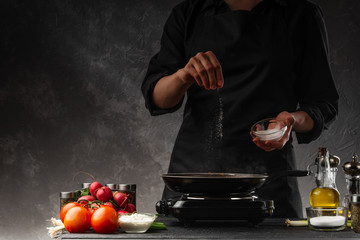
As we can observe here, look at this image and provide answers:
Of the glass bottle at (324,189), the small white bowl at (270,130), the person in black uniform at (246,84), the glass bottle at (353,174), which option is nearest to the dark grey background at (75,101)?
the person in black uniform at (246,84)

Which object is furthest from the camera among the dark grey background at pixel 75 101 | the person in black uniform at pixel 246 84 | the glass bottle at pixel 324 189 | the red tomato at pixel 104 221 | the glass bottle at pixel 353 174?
the dark grey background at pixel 75 101

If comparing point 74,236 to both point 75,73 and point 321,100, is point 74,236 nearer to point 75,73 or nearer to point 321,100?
point 321,100

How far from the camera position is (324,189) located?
1.47m

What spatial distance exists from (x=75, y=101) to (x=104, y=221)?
2.67 meters

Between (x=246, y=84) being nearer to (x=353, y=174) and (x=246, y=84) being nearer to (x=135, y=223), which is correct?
(x=353, y=174)

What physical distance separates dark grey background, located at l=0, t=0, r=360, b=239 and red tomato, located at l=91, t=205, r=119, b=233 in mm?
2538

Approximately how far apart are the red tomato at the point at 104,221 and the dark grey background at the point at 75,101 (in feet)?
8.33

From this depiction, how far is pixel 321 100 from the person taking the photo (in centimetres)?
204

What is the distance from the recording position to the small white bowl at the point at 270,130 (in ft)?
5.44

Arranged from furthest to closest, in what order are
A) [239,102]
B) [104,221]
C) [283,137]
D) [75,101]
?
[75,101] → [239,102] → [283,137] → [104,221]

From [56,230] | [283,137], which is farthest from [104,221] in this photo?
[283,137]

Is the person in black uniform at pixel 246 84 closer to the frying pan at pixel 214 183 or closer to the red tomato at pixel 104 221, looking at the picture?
the frying pan at pixel 214 183

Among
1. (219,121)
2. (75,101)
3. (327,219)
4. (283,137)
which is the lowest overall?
(327,219)

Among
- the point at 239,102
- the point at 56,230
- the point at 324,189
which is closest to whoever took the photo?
the point at 56,230
